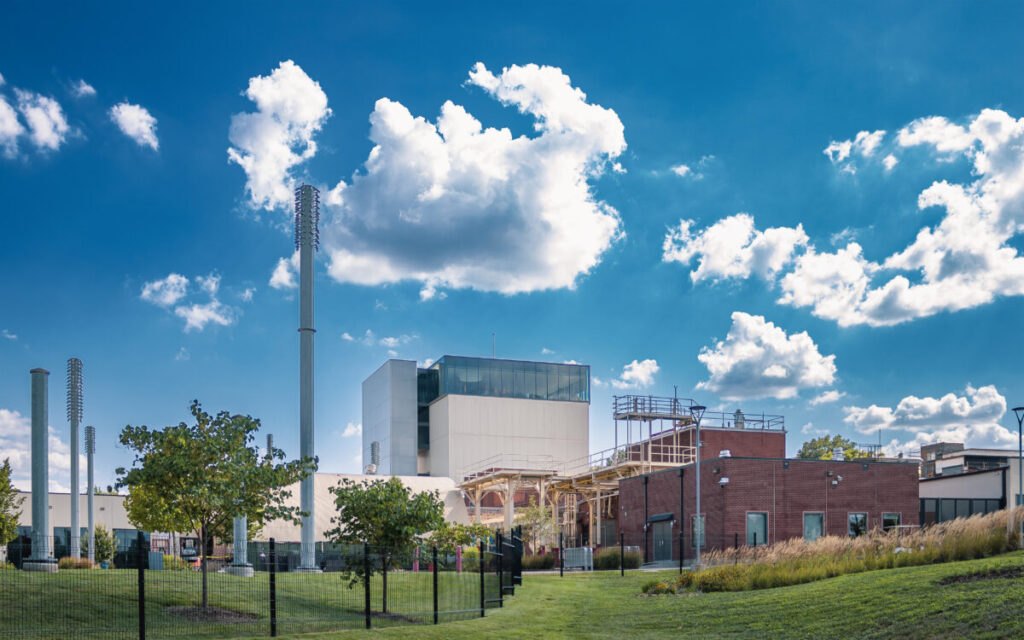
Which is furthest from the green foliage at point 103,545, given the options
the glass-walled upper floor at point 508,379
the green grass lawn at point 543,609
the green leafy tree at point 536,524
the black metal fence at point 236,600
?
the green grass lawn at point 543,609

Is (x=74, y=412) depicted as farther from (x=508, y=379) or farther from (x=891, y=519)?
(x=508, y=379)

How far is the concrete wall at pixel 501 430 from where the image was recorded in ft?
267

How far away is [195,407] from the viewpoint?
21.7 m

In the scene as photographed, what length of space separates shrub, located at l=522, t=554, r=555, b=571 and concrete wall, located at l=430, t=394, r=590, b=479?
36.2 metres

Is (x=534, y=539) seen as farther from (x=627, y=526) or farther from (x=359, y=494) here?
(x=359, y=494)

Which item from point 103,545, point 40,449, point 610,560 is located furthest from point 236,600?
point 103,545

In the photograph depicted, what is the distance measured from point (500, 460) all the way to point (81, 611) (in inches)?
2551

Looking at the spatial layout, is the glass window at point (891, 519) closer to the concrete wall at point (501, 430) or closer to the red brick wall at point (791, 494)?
the red brick wall at point (791, 494)

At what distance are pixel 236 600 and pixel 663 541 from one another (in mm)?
29298

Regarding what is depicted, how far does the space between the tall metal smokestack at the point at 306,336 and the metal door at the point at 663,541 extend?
2194 centimetres

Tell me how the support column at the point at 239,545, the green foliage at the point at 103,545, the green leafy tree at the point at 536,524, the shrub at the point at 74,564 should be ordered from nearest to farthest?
the support column at the point at 239,545, the shrub at the point at 74,564, the green foliage at the point at 103,545, the green leafy tree at the point at 536,524

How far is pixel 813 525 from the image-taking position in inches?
1672

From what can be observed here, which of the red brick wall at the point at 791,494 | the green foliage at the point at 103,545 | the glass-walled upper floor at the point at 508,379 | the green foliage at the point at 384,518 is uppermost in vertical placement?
the glass-walled upper floor at the point at 508,379

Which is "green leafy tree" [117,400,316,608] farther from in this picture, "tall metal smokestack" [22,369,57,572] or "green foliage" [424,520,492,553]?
"green foliage" [424,520,492,553]
